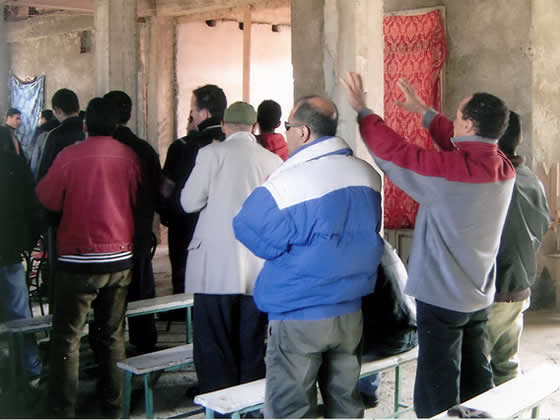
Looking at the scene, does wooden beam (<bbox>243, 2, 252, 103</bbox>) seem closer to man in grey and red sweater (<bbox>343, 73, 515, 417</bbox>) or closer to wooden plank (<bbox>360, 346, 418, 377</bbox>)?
wooden plank (<bbox>360, 346, 418, 377</bbox>)

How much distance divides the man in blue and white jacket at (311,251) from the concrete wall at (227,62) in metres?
7.46

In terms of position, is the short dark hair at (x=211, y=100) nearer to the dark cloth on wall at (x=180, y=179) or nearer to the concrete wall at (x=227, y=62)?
the dark cloth on wall at (x=180, y=179)

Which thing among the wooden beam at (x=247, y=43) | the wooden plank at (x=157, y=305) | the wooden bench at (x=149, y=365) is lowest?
→ the wooden bench at (x=149, y=365)

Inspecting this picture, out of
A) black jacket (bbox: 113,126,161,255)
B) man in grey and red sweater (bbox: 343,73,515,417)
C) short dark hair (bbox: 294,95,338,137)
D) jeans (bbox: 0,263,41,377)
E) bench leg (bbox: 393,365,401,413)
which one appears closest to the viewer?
short dark hair (bbox: 294,95,338,137)

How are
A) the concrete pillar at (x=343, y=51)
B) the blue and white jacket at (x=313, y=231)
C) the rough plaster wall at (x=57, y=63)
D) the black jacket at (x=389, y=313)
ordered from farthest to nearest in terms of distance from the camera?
1. the rough plaster wall at (x=57, y=63)
2. the concrete pillar at (x=343, y=51)
3. the black jacket at (x=389, y=313)
4. the blue and white jacket at (x=313, y=231)

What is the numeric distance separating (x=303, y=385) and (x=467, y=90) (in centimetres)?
543

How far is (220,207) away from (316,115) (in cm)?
106

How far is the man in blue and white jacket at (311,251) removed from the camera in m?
2.87

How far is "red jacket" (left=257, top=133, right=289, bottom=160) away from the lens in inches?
216

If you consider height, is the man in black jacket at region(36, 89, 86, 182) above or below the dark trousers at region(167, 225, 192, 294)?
above

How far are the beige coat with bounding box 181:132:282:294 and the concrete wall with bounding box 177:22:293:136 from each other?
6554mm

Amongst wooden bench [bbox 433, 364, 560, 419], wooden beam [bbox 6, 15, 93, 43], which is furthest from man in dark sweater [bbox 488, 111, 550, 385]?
wooden beam [bbox 6, 15, 93, 43]

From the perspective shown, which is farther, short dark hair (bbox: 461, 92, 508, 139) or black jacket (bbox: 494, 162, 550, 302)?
black jacket (bbox: 494, 162, 550, 302)

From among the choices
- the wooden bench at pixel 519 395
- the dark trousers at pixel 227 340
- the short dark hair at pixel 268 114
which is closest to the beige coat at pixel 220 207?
the dark trousers at pixel 227 340
